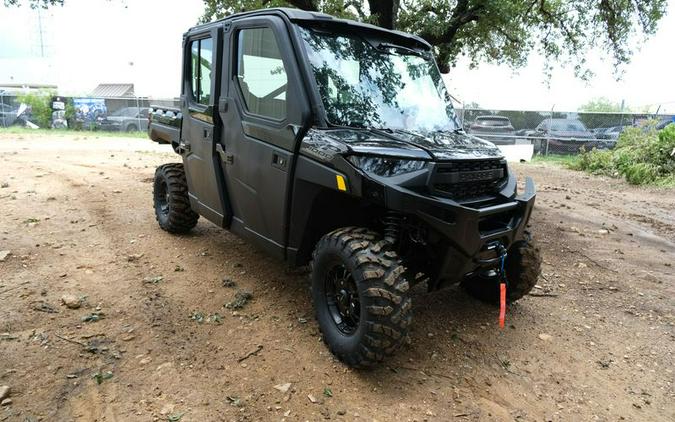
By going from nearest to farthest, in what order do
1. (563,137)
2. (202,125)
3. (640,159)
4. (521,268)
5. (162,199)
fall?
1. (521,268)
2. (202,125)
3. (162,199)
4. (640,159)
5. (563,137)

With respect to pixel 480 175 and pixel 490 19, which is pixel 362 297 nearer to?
pixel 480 175

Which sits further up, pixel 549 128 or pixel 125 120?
pixel 549 128

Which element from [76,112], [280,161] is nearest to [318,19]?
[280,161]

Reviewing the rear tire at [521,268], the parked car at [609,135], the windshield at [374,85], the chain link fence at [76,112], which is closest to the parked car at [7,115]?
the chain link fence at [76,112]

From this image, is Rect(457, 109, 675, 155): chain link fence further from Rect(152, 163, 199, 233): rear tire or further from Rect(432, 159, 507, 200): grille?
Rect(432, 159, 507, 200): grille

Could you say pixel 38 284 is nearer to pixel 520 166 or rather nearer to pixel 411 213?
pixel 411 213

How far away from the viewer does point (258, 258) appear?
4.93 metres

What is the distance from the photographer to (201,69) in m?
4.61

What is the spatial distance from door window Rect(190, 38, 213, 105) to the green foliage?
68.6 feet

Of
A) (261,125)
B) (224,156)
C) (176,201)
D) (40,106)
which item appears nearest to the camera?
(261,125)

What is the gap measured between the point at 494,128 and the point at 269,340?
1544cm

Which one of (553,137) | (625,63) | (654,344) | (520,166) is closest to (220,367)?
(654,344)

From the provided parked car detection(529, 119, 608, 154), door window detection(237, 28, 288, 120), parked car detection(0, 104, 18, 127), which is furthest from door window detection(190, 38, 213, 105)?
parked car detection(0, 104, 18, 127)

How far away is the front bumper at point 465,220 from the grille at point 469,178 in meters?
0.08
